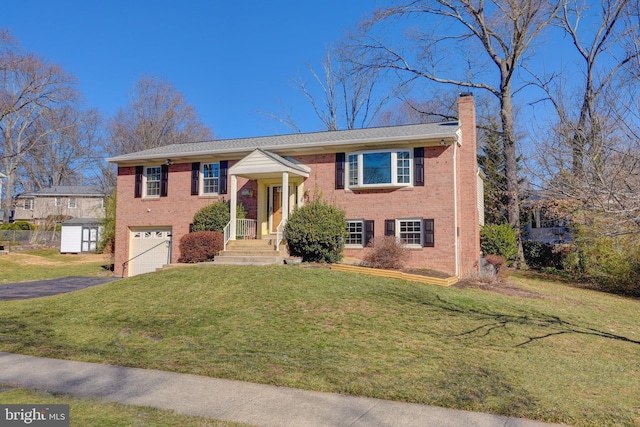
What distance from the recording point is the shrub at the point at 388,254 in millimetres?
15750

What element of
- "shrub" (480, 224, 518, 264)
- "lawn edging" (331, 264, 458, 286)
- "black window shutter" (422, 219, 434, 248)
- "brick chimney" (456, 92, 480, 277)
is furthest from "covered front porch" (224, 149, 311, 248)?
"shrub" (480, 224, 518, 264)

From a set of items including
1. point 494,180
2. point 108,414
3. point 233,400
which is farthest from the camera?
point 494,180

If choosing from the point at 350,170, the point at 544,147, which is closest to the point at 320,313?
the point at 544,147

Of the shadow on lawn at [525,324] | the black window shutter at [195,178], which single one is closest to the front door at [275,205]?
the black window shutter at [195,178]

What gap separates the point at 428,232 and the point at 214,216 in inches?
320

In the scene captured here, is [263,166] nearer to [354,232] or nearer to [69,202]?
[354,232]

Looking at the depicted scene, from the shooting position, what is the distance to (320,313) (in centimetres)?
984

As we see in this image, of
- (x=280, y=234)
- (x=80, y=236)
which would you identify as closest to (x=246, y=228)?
A: (x=280, y=234)

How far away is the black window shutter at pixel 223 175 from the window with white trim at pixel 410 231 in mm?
7263

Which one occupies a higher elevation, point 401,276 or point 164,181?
point 164,181

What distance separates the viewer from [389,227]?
17266 millimetres

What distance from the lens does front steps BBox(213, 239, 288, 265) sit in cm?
1591

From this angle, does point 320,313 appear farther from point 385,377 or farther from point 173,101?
point 173,101

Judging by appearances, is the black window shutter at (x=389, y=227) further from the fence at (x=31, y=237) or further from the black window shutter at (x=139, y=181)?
the fence at (x=31, y=237)
